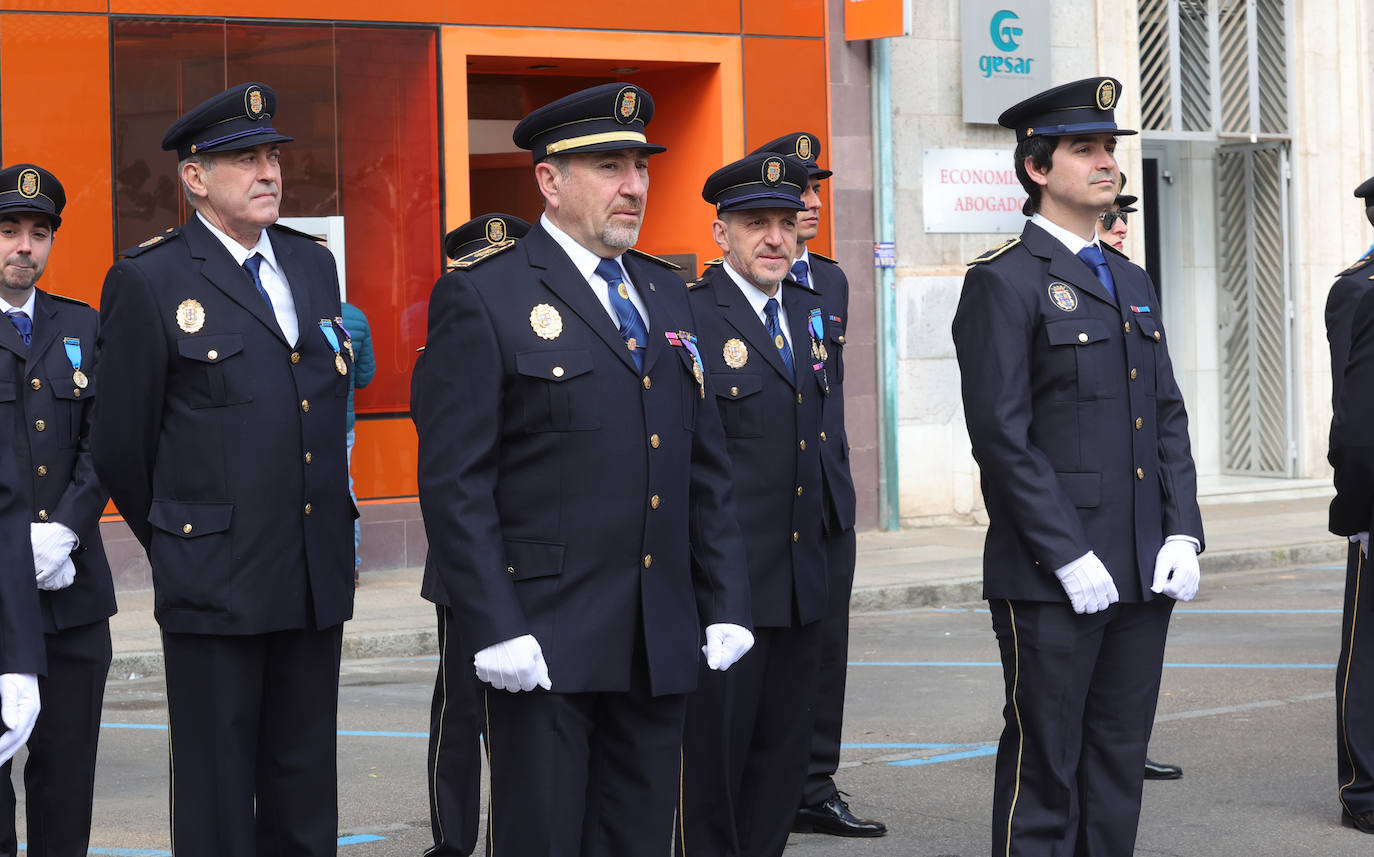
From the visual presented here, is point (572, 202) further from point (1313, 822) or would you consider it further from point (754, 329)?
point (1313, 822)

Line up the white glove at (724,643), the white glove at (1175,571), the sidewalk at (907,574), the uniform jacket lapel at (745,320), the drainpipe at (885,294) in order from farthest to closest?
the drainpipe at (885,294) < the sidewalk at (907,574) < the uniform jacket lapel at (745,320) < the white glove at (1175,571) < the white glove at (724,643)

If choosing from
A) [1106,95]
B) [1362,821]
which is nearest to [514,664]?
[1106,95]

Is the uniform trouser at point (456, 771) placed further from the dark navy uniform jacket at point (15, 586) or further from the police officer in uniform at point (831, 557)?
the dark navy uniform jacket at point (15, 586)

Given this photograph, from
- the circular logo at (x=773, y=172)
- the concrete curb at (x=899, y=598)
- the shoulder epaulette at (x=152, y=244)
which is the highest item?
the circular logo at (x=773, y=172)

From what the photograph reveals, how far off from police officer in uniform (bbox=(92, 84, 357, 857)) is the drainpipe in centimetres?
1049

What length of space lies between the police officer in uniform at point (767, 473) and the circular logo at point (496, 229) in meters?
1.29

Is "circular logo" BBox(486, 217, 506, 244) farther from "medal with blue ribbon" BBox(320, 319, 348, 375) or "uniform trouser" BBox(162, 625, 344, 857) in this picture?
"uniform trouser" BBox(162, 625, 344, 857)

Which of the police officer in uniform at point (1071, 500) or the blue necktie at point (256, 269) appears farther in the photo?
the police officer in uniform at point (1071, 500)

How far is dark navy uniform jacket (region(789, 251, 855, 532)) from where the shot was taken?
240 inches

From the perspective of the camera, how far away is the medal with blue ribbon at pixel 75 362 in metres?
5.66

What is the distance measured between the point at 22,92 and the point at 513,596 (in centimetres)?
926

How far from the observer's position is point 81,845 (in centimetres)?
545

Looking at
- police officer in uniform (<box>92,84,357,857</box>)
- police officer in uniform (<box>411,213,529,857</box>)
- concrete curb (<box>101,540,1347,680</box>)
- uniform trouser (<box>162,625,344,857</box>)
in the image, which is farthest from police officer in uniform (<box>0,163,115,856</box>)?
concrete curb (<box>101,540,1347,680</box>)

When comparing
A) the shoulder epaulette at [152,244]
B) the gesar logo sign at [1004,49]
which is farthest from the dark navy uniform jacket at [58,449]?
the gesar logo sign at [1004,49]
